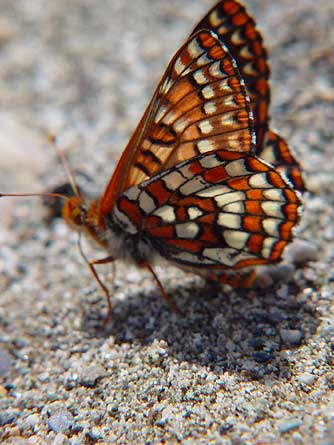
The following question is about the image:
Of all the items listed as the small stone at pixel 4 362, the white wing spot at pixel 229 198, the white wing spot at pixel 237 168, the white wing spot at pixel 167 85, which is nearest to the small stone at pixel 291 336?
the white wing spot at pixel 229 198

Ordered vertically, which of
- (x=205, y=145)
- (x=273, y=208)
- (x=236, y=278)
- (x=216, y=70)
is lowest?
(x=236, y=278)

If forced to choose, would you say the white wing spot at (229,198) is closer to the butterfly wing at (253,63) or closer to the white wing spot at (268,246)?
the white wing spot at (268,246)

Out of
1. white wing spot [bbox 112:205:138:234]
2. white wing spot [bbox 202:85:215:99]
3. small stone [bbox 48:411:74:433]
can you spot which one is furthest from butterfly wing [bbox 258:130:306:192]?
small stone [bbox 48:411:74:433]

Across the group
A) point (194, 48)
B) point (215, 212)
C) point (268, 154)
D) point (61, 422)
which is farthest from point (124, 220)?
point (61, 422)

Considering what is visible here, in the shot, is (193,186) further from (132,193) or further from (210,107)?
(210,107)

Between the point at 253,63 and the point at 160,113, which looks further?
the point at 253,63

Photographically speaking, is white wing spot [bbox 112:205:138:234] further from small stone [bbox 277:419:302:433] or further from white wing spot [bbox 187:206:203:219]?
small stone [bbox 277:419:302:433]

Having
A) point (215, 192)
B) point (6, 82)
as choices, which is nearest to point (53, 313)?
point (215, 192)
